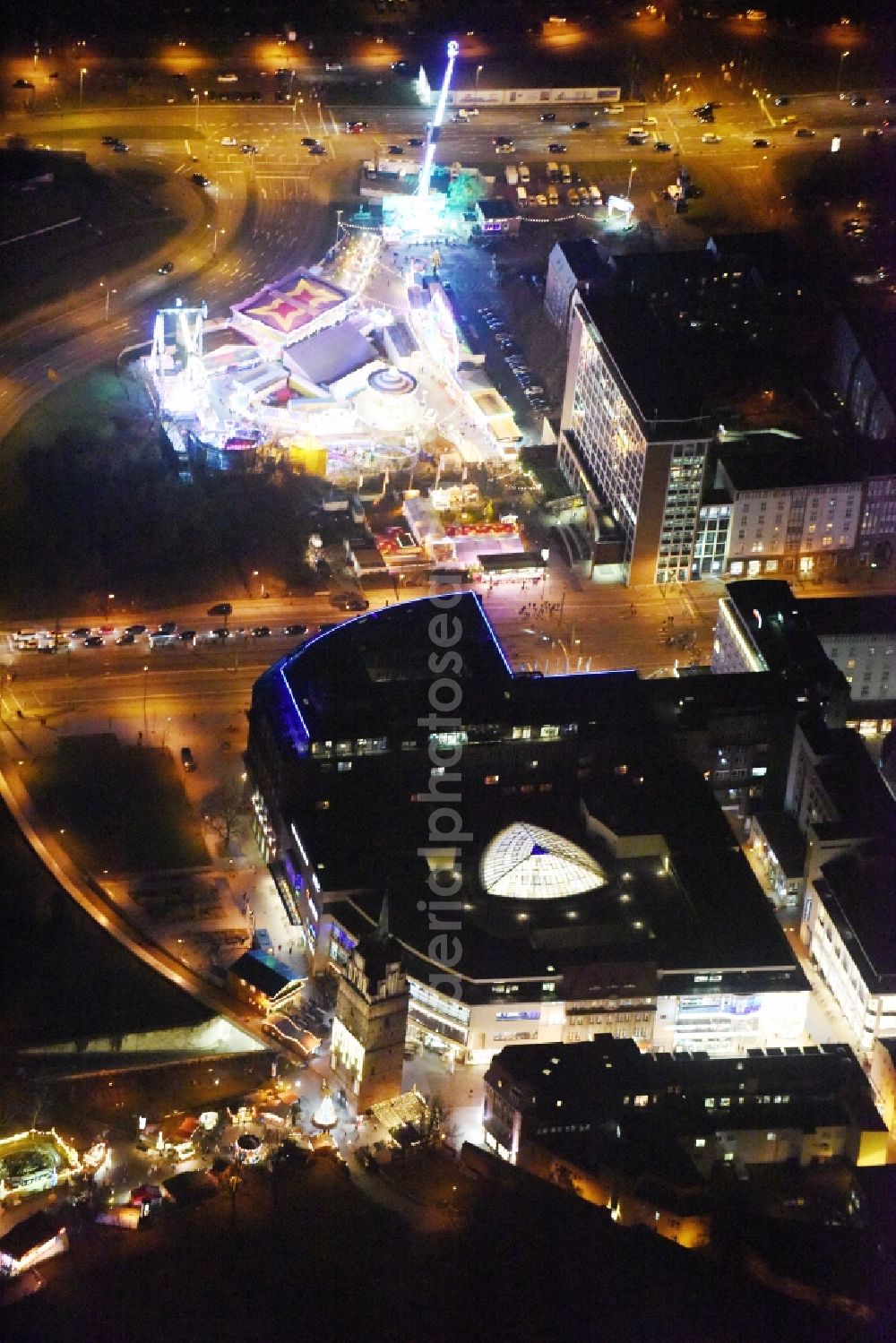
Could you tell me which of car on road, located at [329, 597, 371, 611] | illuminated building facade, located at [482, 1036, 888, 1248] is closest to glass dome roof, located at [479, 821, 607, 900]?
illuminated building facade, located at [482, 1036, 888, 1248]

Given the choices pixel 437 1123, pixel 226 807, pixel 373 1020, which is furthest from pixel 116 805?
pixel 437 1123

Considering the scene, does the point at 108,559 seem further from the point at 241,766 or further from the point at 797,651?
the point at 797,651

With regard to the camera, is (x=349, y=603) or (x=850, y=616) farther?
(x=349, y=603)

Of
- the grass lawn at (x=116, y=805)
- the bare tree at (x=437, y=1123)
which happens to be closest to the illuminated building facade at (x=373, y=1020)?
the bare tree at (x=437, y=1123)

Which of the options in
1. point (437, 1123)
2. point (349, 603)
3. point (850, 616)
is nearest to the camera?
point (437, 1123)

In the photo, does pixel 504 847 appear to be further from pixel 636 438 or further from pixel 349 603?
pixel 636 438

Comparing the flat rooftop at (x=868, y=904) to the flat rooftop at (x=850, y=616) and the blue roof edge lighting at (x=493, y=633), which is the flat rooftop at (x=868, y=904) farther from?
the blue roof edge lighting at (x=493, y=633)

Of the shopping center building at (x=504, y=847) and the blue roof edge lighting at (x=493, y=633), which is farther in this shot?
the blue roof edge lighting at (x=493, y=633)
